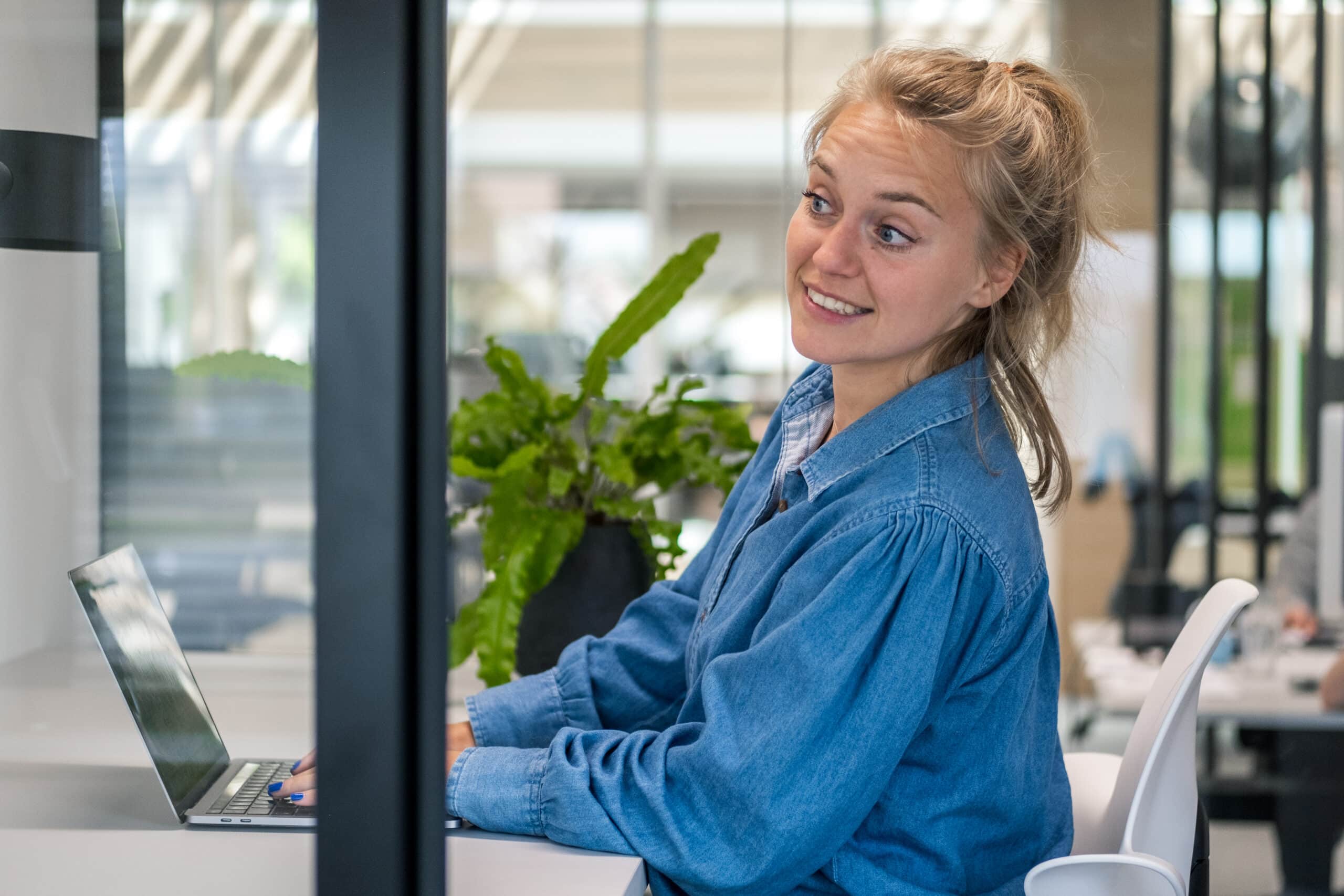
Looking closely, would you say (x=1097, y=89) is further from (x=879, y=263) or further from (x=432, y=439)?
(x=432, y=439)

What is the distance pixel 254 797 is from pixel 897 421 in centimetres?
62

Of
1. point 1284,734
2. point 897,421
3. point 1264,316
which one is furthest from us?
point 1264,316

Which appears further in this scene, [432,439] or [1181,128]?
[1181,128]

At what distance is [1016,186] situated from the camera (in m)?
1.16

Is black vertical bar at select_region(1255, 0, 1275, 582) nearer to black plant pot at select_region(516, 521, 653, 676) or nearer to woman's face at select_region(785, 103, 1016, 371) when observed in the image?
black plant pot at select_region(516, 521, 653, 676)

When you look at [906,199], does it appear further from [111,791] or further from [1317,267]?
[1317,267]

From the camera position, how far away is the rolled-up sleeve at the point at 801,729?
38.9 inches

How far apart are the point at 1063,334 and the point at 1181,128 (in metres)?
4.26

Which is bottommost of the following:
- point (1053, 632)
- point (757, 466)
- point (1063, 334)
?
point (1053, 632)

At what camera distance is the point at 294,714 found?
701 mm

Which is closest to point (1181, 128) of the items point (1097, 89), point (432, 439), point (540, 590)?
point (1097, 89)

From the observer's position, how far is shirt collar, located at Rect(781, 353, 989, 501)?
3.73 ft

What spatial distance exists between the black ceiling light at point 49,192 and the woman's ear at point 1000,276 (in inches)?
30.8

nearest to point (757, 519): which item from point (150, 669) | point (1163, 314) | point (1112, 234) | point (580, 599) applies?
point (580, 599)
